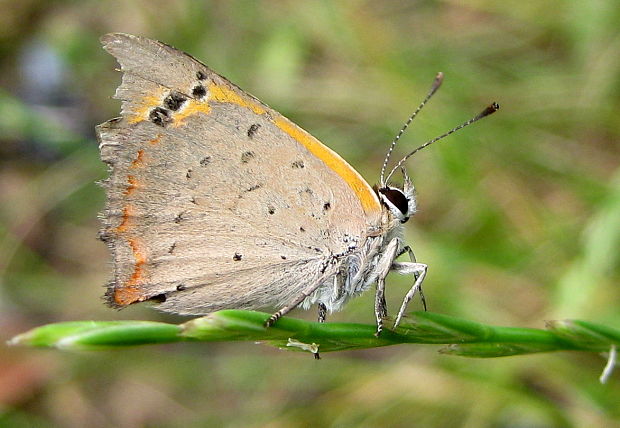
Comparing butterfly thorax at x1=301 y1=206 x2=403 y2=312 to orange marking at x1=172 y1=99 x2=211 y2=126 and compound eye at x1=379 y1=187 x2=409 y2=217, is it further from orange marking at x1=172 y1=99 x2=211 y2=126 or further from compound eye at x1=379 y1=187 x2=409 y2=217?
orange marking at x1=172 y1=99 x2=211 y2=126

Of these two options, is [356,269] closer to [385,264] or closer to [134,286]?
[385,264]

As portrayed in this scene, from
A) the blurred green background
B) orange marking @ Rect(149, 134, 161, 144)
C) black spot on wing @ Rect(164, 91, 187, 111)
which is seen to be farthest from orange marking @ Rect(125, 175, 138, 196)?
the blurred green background

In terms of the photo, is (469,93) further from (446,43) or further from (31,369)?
(31,369)

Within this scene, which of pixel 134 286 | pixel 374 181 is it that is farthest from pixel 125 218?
pixel 374 181

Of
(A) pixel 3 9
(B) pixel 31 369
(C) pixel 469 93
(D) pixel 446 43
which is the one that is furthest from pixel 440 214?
(A) pixel 3 9

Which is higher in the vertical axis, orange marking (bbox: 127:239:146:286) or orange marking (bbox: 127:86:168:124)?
orange marking (bbox: 127:86:168:124)

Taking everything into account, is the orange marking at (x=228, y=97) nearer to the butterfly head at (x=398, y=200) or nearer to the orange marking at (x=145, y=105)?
the orange marking at (x=145, y=105)
